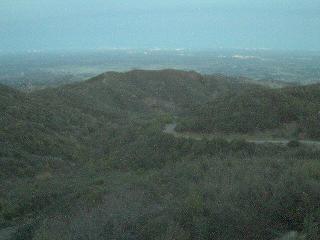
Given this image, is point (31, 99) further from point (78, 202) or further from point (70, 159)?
point (78, 202)

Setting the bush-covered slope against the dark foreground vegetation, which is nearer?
the dark foreground vegetation

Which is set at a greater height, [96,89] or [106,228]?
[106,228]

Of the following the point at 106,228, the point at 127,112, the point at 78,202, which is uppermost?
the point at 106,228

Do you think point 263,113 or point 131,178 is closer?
point 131,178

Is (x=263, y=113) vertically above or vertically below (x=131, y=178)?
above

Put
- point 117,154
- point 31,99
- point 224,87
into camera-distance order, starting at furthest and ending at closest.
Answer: point 224,87
point 31,99
point 117,154

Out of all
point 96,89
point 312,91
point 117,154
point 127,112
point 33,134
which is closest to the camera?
point 117,154

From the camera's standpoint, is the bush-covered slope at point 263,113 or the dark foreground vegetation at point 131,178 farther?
the bush-covered slope at point 263,113

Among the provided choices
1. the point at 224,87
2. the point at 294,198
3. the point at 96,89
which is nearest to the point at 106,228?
the point at 294,198
